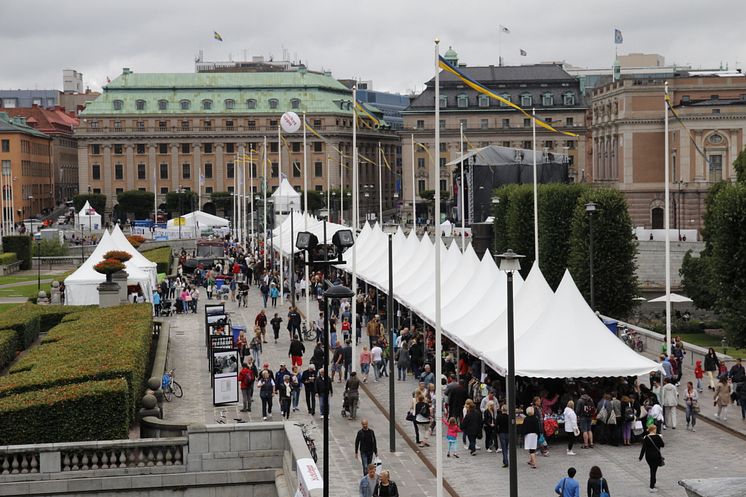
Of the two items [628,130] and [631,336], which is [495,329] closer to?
[631,336]

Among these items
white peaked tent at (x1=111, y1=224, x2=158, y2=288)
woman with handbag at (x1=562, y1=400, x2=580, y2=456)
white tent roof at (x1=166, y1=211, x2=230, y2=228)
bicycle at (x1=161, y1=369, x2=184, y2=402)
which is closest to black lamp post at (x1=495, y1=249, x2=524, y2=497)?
woman with handbag at (x1=562, y1=400, x2=580, y2=456)

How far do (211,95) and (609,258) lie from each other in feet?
408

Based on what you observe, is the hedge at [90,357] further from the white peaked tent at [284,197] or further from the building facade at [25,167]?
the building facade at [25,167]

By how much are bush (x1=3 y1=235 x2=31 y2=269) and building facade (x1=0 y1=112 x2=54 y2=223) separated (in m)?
50.3

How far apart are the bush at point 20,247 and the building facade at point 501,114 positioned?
69223 mm

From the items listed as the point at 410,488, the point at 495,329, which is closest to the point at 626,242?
the point at 495,329

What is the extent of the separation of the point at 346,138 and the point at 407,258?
123 m

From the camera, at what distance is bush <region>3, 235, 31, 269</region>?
3861 inches

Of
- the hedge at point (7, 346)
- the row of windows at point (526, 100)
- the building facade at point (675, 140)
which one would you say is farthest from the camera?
the row of windows at point (526, 100)

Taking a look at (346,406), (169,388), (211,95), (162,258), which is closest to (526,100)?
(211,95)

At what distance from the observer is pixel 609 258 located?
55.5 m

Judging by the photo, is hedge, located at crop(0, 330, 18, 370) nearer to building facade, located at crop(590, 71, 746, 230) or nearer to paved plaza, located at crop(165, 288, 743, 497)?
paved plaza, located at crop(165, 288, 743, 497)

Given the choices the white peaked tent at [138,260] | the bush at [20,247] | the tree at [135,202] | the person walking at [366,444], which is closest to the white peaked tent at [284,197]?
the bush at [20,247]

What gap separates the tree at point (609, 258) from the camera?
5538 centimetres
